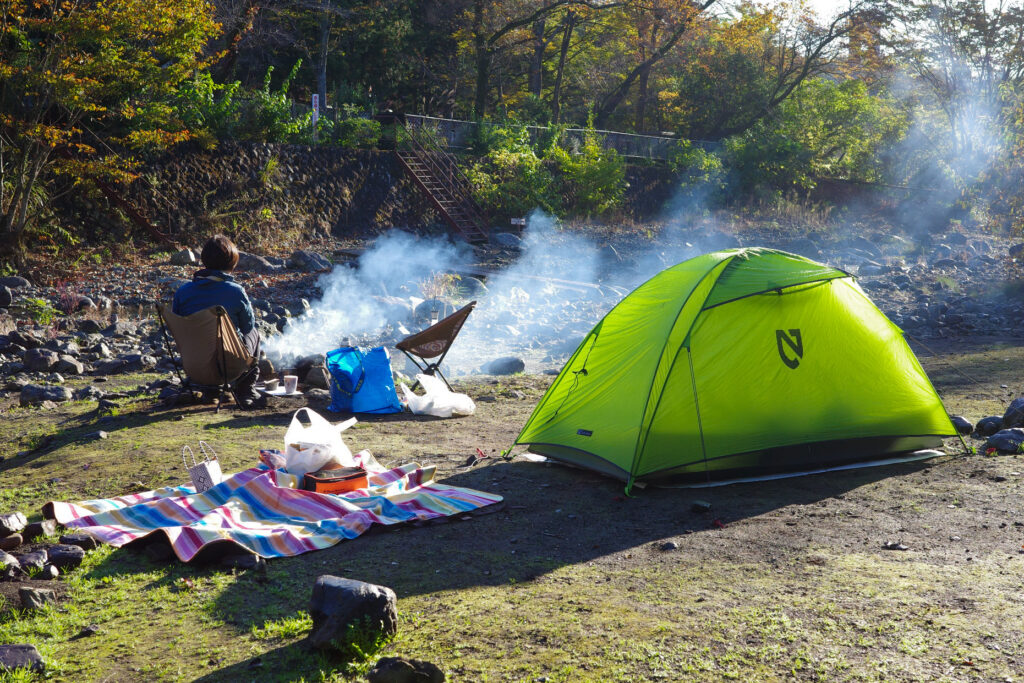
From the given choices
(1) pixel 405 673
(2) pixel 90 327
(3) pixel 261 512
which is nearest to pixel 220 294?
(3) pixel 261 512

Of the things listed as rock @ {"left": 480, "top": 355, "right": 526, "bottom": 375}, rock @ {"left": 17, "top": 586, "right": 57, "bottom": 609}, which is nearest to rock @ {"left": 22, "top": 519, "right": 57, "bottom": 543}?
rock @ {"left": 17, "top": 586, "right": 57, "bottom": 609}

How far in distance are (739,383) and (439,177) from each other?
17.6 metres

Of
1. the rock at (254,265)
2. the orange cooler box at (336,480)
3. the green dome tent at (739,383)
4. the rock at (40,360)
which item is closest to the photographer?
the orange cooler box at (336,480)

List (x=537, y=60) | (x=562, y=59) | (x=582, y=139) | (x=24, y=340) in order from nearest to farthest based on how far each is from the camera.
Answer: (x=24, y=340), (x=582, y=139), (x=562, y=59), (x=537, y=60)

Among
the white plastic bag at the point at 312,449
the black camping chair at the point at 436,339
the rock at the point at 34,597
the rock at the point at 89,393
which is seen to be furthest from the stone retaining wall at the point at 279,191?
the rock at the point at 34,597

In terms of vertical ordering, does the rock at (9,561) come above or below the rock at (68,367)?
above

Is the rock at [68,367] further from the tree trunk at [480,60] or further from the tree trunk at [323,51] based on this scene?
the tree trunk at [480,60]

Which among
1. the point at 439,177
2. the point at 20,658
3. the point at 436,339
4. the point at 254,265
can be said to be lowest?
the point at 20,658

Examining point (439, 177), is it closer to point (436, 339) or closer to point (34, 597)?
point (436, 339)

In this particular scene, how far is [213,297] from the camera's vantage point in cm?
705

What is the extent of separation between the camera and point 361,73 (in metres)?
24.8

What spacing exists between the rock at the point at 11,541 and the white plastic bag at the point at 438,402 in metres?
3.84

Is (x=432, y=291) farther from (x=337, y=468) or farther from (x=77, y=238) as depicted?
(x=337, y=468)

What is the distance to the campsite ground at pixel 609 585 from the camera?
2.99 metres
